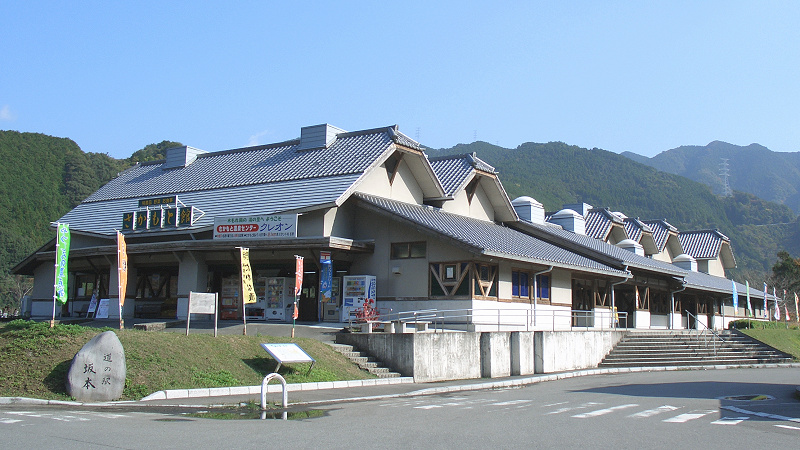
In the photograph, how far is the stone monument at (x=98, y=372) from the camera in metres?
12.8

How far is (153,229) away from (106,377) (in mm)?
16054

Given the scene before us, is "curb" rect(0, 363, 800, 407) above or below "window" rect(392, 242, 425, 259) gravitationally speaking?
below

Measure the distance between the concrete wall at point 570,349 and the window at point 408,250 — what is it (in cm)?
483

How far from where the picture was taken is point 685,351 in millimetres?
27875

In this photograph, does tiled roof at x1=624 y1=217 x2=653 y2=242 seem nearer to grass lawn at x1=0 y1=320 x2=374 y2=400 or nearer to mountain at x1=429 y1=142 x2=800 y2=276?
grass lawn at x1=0 y1=320 x2=374 y2=400

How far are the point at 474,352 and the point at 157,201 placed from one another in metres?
16.0

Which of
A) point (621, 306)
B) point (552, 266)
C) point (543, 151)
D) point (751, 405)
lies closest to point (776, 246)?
point (543, 151)

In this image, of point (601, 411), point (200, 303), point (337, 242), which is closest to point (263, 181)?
point (337, 242)

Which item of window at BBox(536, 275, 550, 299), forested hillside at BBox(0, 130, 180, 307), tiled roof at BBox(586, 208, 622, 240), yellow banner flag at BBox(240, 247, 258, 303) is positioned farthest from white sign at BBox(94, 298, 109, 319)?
forested hillside at BBox(0, 130, 180, 307)

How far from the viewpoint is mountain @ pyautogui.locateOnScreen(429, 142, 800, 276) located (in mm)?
137413

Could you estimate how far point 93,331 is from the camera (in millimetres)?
14859

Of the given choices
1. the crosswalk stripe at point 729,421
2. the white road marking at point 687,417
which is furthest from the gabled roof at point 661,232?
the crosswalk stripe at point 729,421

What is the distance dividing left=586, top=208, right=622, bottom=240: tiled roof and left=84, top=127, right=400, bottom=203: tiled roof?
58.6ft

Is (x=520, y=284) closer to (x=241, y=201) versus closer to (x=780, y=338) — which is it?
(x=241, y=201)
